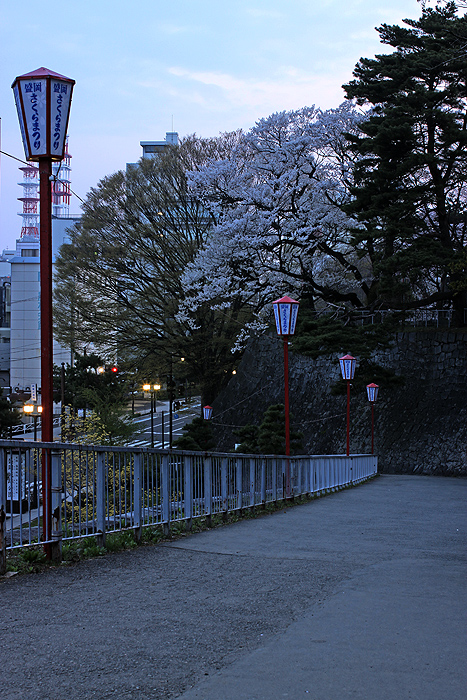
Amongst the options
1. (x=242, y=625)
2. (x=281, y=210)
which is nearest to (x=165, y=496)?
(x=242, y=625)

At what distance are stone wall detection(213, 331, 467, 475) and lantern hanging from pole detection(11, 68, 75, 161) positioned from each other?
2245 cm

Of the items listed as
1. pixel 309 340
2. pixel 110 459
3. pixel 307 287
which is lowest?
pixel 110 459

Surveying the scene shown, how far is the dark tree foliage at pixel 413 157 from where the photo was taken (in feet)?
75.3

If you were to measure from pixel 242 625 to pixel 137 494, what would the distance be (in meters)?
3.28

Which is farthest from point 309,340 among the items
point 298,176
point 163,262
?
point 163,262

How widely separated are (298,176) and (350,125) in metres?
3.48

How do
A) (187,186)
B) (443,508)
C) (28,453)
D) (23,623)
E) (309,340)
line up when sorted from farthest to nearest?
(187,186)
(309,340)
(443,508)
(28,453)
(23,623)

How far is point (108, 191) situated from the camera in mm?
35000

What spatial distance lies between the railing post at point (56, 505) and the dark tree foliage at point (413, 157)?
17893mm

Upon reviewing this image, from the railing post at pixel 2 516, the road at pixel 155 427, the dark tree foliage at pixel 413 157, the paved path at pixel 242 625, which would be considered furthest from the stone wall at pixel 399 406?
the railing post at pixel 2 516

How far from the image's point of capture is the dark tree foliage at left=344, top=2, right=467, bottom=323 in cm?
2294

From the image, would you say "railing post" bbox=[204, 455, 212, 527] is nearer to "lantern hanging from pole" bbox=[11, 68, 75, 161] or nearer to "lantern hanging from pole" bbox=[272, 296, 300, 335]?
"lantern hanging from pole" bbox=[11, 68, 75, 161]

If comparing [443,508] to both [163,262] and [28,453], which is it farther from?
[163,262]

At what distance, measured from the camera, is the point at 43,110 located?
6.44 meters
